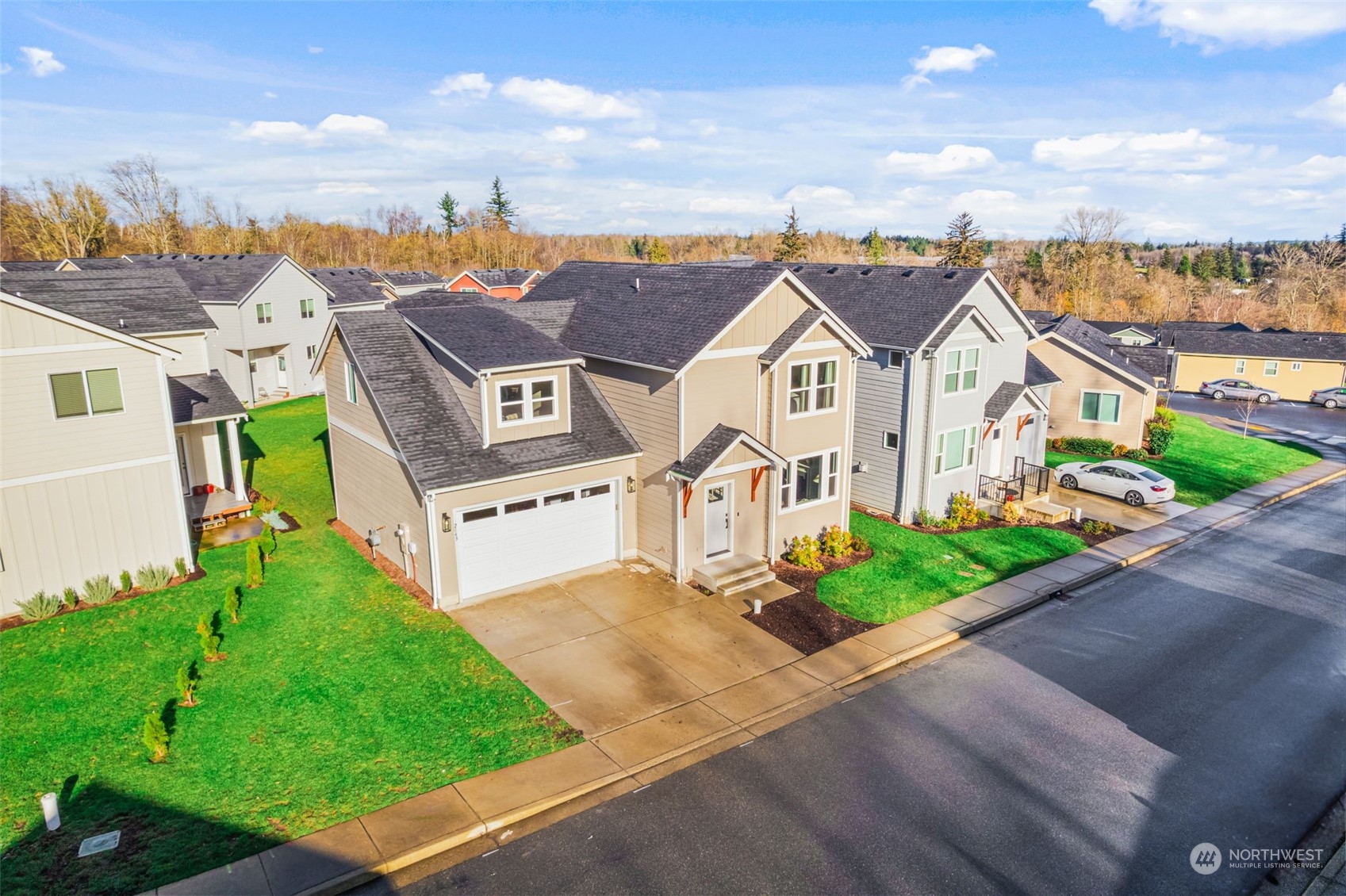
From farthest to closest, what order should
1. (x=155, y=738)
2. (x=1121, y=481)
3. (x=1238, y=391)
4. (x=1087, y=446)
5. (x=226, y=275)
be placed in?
(x=1238, y=391)
(x=226, y=275)
(x=1087, y=446)
(x=1121, y=481)
(x=155, y=738)

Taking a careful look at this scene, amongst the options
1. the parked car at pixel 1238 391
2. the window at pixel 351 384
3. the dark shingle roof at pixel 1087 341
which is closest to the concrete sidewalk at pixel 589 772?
the window at pixel 351 384

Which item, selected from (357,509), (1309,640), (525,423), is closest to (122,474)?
(357,509)

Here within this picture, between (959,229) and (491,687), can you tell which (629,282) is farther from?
(959,229)

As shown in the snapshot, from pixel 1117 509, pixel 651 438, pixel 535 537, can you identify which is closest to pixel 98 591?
pixel 535 537

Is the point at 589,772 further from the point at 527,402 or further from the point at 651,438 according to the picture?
the point at 527,402

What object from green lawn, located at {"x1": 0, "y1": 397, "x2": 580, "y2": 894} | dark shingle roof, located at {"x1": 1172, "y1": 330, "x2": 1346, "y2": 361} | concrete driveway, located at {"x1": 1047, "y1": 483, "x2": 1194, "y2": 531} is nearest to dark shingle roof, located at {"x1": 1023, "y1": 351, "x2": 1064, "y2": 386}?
concrete driveway, located at {"x1": 1047, "y1": 483, "x2": 1194, "y2": 531}

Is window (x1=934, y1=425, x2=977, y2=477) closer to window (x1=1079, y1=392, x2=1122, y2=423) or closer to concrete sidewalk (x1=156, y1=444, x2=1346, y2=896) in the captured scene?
concrete sidewalk (x1=156, y1=444, x2=1346, y2=896)

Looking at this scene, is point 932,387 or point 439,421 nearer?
point 439,421

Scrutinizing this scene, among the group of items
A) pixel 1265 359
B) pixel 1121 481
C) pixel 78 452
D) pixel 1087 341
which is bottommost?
pixel 1121 481
